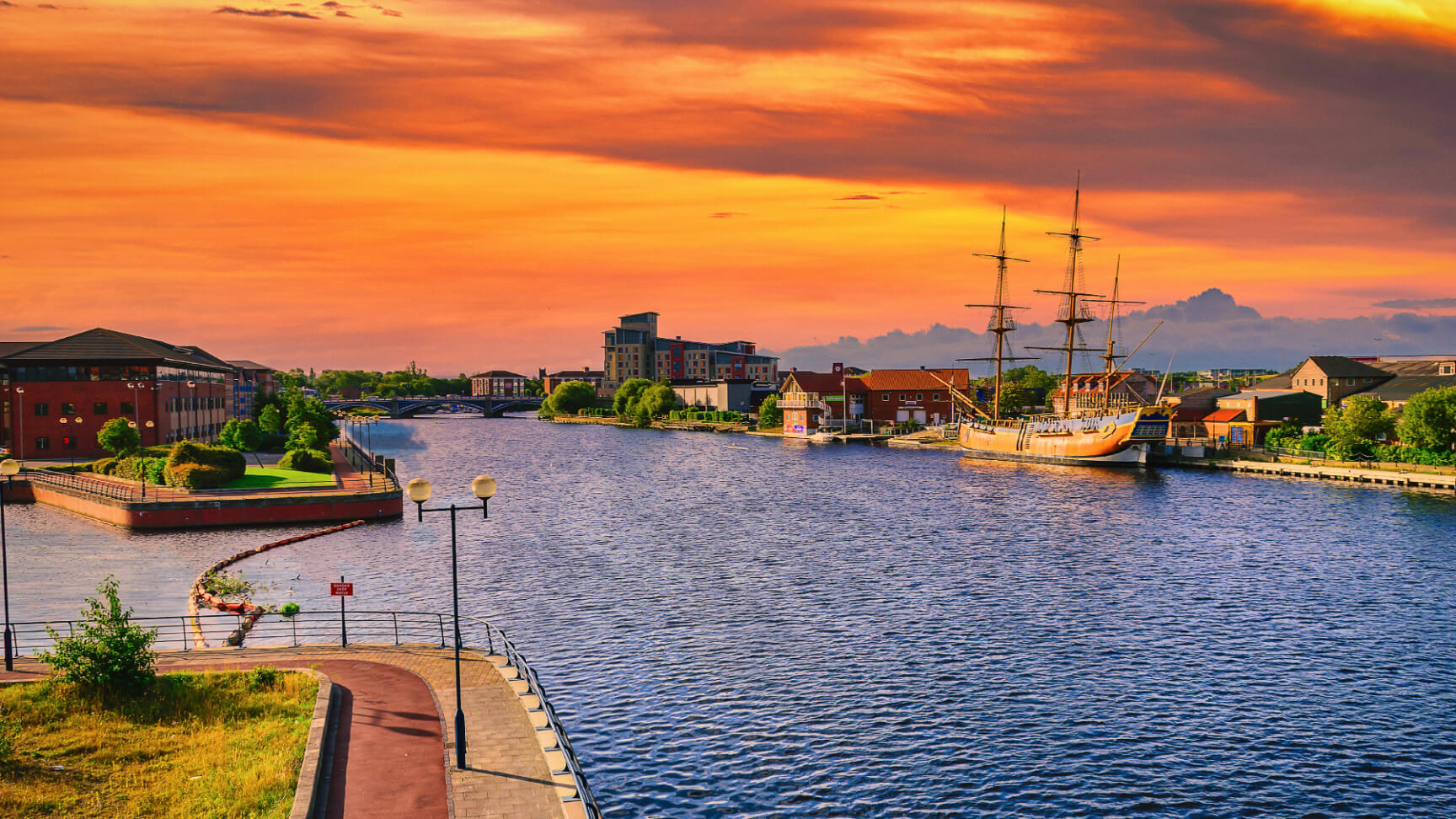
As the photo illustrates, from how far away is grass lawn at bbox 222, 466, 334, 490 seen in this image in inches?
3005

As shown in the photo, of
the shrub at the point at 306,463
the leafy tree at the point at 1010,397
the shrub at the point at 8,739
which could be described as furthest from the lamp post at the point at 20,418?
the leafy tree at the point at 1010,397

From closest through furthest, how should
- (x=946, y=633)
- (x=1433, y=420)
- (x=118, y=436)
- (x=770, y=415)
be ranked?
(x=946, y=633)
(x=118, y=436)
(x=1433, y=420)
(x=770, y=415)

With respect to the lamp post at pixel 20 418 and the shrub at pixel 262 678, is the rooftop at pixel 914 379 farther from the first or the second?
the shrub at pixel 262 678

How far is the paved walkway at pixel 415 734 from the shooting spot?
1917cm

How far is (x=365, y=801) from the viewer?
62.8 feet

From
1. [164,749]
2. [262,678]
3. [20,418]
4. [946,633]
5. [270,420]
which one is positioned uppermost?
[20,418]

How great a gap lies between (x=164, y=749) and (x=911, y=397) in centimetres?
16672

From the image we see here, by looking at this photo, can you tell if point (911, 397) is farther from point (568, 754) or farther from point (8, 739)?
point (8, 739)

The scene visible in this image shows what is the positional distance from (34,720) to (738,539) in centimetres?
4476

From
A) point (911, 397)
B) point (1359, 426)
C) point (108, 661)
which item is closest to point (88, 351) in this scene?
point (108, 661)

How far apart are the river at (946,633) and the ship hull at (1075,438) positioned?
26.7m

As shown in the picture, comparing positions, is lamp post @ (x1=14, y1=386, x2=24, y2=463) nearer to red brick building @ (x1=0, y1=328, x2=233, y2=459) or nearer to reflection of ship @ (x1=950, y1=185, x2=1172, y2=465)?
red brick building @ (x1=0, y1=328, x2=233, y2=459)

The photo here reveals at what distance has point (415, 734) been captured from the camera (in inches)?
897

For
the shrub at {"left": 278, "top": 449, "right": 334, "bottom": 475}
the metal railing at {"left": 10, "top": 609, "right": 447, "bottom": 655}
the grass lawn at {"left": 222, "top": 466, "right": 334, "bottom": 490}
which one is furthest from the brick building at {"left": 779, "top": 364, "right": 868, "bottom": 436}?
the metal railing at {"left": 10, "top": 609, "right": 447, "bottom": 655}
